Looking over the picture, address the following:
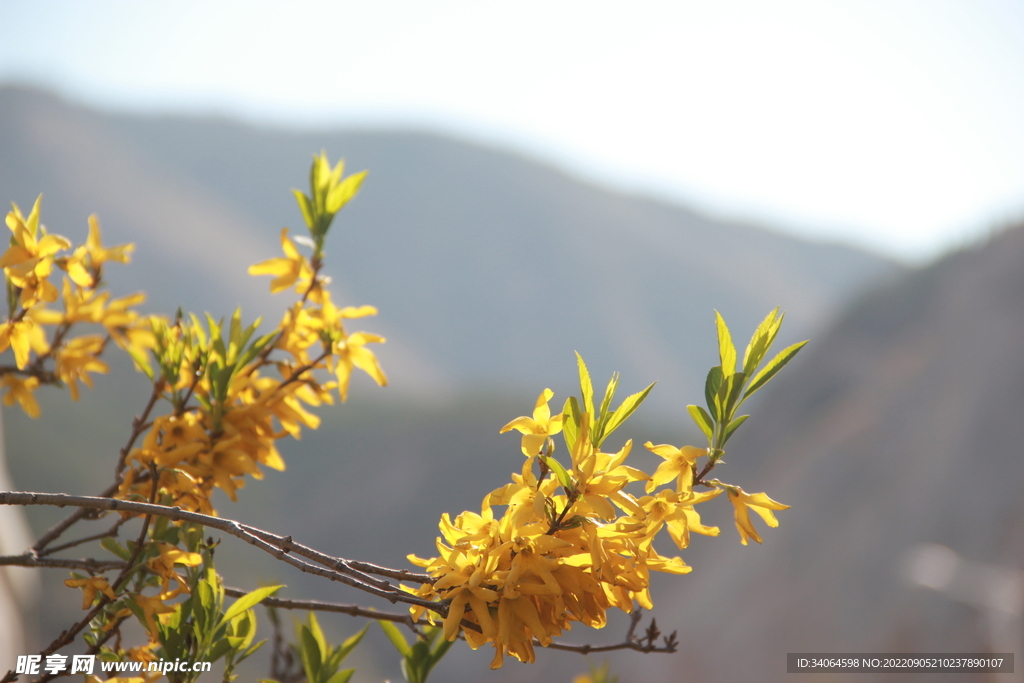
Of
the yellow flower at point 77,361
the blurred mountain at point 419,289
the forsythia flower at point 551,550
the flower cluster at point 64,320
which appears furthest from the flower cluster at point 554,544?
the blurred mountain at point 419,289

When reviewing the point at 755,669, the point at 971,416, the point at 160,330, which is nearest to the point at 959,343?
the point at 971,416

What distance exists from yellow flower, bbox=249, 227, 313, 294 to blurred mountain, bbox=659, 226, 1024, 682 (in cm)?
931

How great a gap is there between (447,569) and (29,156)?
204 ft

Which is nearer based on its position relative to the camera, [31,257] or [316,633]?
[31,257]

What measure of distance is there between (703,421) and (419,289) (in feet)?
212

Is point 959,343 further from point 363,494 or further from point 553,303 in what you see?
point 553,303

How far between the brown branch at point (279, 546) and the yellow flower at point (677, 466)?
356mm

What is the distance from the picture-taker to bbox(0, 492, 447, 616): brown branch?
90cm

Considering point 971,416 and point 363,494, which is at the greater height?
point 971,416

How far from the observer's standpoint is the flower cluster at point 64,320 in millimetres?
1282

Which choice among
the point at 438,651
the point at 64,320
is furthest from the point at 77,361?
the point at 438,651

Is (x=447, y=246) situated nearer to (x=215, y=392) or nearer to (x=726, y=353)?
(x=215, y=392)

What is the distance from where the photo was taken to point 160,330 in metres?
1.54

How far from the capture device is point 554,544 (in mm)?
920
